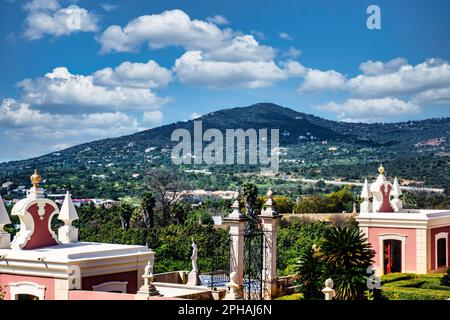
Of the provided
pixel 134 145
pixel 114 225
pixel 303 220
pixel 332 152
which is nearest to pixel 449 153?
pixel 332 152

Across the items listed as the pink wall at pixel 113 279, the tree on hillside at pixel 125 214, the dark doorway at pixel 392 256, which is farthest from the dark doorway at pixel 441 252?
the tree on hillside at pixel 125 214

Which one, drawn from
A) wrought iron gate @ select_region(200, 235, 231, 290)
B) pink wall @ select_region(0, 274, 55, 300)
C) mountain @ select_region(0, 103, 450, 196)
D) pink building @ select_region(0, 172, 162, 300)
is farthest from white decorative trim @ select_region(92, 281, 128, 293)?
mountain @ select_region(0, 103, 450, 196)

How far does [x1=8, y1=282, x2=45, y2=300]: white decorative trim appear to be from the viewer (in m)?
14.4

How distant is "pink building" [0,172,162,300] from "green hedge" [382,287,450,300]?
6.98 meters

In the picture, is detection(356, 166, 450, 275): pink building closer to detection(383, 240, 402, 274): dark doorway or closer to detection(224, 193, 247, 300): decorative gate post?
detection(383, 240, 402, 274): dark doorway

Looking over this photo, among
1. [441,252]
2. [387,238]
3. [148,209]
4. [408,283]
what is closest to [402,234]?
[387,238]

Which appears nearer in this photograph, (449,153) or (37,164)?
(449,153)

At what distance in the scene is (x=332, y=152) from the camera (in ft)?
269

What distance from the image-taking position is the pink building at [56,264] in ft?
45.9

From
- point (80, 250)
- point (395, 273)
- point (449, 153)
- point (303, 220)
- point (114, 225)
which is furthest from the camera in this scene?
point (449, 153)

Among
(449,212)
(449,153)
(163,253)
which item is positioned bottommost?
(163,253)

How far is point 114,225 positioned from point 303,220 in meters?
14.2

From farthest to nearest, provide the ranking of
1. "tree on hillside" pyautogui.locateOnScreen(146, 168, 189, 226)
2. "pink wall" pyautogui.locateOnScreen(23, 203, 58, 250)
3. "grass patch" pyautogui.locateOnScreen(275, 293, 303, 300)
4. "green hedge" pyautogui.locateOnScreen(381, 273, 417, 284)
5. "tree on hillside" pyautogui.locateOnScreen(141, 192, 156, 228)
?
"tree on hillside" pyautogui.locateOnScreen(146, 168, 189, 226), "tree on hillside" pyautogui.locateOnScreen(141, 192, 156, 228), "green hedge" pyautogui.locateOnScreen(381, 273, 417, 284), "grass patch" pyautogui.locateOnScreen(275, 293, 303, 300), "pink wall" pyautogui.locateOnScreen(23, 203, 58, 250)
